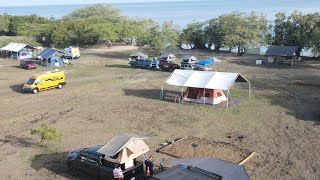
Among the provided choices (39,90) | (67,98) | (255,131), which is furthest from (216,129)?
(39,90)

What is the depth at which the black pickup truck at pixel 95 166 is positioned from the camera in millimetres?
14414

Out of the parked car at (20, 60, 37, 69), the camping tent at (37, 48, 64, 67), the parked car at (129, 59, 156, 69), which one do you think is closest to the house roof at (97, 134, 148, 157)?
the parked car at (129, 59, 156, 69)

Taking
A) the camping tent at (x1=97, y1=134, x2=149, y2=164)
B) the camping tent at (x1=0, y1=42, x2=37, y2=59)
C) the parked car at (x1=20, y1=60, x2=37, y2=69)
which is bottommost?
the camping tent at (x1=97, y1=134, x2=149, y2=164)

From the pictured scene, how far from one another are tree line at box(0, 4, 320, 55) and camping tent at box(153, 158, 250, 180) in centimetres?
3582

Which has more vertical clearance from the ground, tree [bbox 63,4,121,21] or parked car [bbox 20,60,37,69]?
tree [bbox 63,4,121,21]

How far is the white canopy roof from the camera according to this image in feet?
87.2

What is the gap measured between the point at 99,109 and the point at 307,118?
14.2 metres

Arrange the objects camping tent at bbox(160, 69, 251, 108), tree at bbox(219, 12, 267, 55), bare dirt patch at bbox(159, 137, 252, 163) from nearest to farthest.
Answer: bare dirt patch at bbox(159, 137, 252, 163)
camping tent at bbox(160, 69, 251, 108)
tree at bbox(219, 12, 267, 55)

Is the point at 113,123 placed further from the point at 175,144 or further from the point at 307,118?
the point at 307,118

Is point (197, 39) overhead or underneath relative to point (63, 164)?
overhead

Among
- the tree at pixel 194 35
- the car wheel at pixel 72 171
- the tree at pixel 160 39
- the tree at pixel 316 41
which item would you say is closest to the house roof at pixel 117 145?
the car wheel at pixel 72 171

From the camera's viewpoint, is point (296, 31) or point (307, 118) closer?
point (307, 118)

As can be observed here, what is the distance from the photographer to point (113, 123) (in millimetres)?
23344

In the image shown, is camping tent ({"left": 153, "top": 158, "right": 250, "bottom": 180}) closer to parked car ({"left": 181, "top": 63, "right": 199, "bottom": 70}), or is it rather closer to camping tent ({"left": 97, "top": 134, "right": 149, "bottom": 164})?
camping tent ({"left": 97, "top": 134, "right": 149, "bottom": 164})
